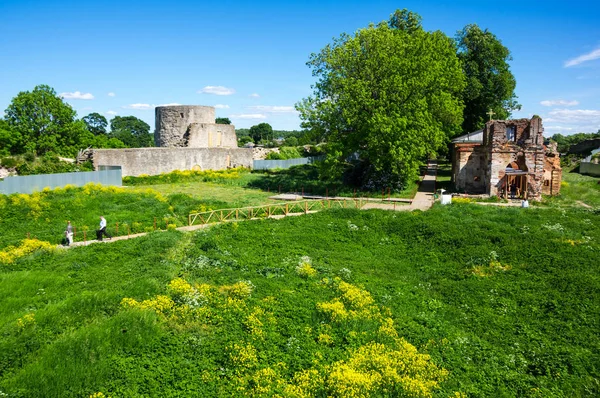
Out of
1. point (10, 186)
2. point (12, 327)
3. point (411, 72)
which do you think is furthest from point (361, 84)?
point (12, 327)

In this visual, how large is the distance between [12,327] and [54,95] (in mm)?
36521

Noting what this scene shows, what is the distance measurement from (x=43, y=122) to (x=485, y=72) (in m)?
43.1

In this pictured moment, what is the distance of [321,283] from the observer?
44.8 feet

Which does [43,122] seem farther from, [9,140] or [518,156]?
[518,156]

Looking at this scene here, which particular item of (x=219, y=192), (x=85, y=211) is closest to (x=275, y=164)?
(x=219, y=192)

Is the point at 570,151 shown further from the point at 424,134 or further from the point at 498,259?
the point at 498,259

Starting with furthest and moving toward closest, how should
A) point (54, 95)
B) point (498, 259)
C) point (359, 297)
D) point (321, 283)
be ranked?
point (54, 95)
point (498, 259)
point (321, 283)
point (359, 297)

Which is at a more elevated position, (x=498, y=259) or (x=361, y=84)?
(x=361, y=84)


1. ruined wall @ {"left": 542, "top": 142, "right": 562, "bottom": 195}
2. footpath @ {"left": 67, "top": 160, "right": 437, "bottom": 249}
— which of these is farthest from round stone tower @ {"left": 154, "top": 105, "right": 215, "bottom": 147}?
ruined wall @ {"left": 542, "top": 142, "right": 562, "bottom": 195}

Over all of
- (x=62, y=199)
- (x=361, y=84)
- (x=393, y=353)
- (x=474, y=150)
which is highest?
(x=361, y=84)

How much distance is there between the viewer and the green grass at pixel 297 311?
891 cm

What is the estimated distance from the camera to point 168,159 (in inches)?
1502

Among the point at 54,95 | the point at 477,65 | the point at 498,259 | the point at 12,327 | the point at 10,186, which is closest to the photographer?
the point at 12,327

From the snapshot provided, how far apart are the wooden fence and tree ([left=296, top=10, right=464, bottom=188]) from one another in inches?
174
